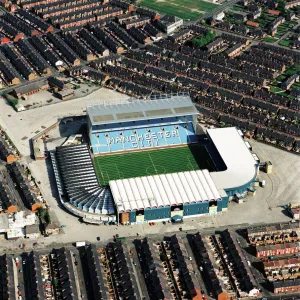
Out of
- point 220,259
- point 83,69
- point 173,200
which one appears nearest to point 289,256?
point 220,259

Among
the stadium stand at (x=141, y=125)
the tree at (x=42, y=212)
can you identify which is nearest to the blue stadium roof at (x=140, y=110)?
the stadium stand at (x=141, y=125)

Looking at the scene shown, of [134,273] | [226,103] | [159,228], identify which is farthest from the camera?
[226,103]

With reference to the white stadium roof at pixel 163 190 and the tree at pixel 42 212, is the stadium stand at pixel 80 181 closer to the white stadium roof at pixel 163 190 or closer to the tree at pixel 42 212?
the white stadium roof at pixel 163 190

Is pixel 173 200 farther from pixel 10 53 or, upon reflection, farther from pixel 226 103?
pixel 10 53

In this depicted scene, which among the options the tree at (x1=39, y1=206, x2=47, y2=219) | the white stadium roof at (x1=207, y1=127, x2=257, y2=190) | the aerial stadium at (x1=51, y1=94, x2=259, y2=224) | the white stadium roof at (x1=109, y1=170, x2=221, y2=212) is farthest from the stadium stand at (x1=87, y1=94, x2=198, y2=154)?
the tree at (x1=39, y1=206, x2=47, y2=219)

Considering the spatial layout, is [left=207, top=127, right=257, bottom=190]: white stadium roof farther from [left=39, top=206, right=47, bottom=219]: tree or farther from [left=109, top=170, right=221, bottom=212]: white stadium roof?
[left=39, top=206, right=47, bottom=219]: tree

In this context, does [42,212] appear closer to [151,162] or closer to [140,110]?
[151,162]
